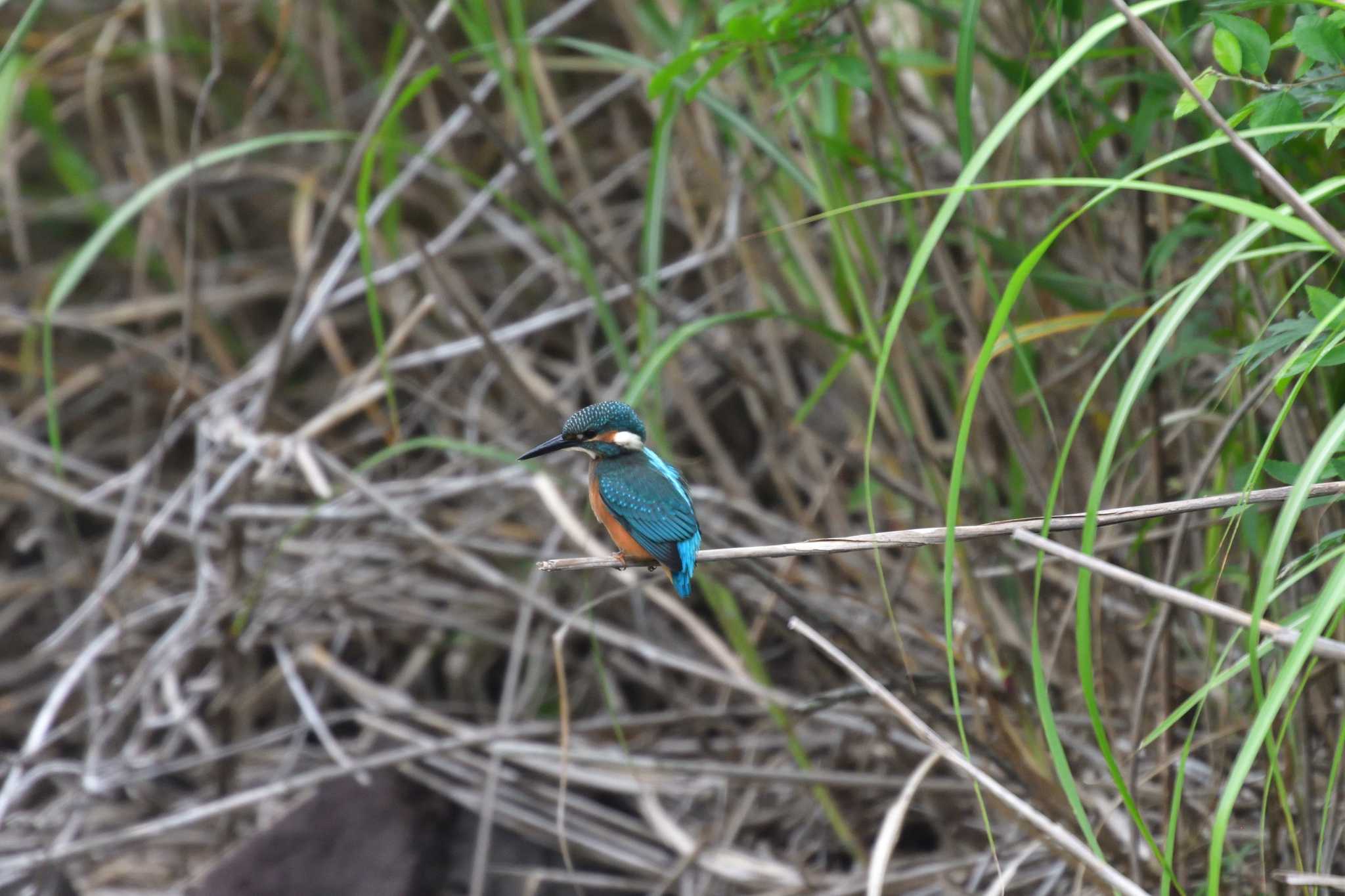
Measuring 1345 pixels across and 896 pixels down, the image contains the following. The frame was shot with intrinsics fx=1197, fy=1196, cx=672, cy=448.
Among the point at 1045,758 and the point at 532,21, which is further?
the point at 532,21

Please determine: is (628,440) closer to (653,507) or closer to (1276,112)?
(653,507)

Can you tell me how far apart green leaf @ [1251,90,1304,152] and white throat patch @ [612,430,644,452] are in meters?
0.92

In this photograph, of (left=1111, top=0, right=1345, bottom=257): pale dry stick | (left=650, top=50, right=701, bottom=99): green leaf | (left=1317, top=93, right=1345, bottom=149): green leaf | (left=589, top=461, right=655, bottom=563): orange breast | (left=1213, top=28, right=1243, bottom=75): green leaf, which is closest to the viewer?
(left=1111, top=0, right=1345, bottom=257): pale dry stick

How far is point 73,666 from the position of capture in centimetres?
264

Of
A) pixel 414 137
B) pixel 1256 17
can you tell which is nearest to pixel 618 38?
pixel 414 137

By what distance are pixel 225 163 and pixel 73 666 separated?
1804mm

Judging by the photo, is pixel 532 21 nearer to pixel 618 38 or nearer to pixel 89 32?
pixel 618 38

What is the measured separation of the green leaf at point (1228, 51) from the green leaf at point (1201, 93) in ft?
0.05

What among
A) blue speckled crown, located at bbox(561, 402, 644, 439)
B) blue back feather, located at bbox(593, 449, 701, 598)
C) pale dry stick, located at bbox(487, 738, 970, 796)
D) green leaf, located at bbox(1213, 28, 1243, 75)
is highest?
green leaf, located at bbox(1213, 28, 1243, 75)

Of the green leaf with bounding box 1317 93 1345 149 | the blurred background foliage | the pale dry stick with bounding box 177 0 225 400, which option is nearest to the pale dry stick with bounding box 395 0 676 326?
the blurred background foliage

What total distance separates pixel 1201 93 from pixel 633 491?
2.95 feet

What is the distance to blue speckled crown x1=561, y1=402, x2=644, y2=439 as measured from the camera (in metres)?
1.76

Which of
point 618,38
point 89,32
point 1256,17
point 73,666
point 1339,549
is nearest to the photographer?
point 1339,549

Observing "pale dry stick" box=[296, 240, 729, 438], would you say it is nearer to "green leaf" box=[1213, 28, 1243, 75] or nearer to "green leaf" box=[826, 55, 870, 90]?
"green leaf" box=[826, 55, 870, 90]
